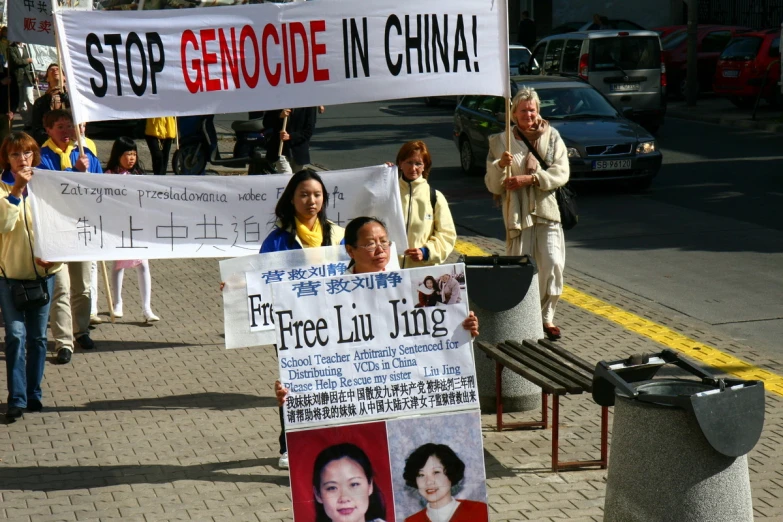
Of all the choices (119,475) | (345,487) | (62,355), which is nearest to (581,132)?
(62,355)

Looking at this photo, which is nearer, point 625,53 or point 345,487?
point 345,487

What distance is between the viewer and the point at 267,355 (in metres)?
9.23

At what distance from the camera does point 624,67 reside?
78.2 feet

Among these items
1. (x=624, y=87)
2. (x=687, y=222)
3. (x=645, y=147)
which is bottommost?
(x=687, y=222)

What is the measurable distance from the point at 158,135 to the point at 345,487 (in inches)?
487

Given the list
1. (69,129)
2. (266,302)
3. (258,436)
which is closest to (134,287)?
(69,129)

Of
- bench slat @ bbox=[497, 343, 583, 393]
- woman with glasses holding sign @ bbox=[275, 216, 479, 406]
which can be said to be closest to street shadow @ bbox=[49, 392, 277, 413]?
bench slat @ bbox=[497, 343, 583, 393]

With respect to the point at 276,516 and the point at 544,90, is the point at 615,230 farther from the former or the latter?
the point at 276,516

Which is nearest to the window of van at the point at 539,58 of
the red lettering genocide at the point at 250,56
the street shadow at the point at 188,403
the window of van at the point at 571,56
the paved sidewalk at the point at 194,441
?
the window of van at the point at 571,56

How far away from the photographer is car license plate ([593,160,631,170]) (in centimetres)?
1612

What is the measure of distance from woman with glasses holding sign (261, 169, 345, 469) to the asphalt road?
4386 mm

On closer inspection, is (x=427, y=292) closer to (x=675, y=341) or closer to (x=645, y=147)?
(x=675, y=341)

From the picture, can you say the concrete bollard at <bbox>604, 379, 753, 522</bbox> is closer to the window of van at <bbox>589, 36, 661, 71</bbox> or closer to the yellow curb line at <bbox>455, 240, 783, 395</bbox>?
the yellow curb line at <bbox>455, 240, 783, 395</bbox>

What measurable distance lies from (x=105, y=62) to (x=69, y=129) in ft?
6.64
